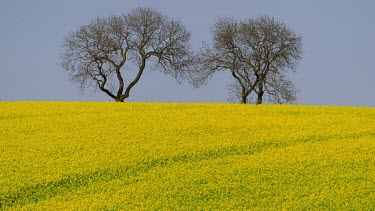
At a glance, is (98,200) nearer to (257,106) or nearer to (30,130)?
(30,130)

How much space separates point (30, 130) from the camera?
78.3 ft

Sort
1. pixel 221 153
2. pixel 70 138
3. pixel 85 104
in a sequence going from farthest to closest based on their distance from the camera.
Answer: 1. pixel 85 104
2. pixel 70 138
3. pixel 221 153

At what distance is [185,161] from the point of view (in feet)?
61.3

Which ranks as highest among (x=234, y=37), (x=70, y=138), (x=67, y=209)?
(x=234, y=37)

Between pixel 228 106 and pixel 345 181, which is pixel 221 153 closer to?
pixel 345 181

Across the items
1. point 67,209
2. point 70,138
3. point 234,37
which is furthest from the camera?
point 234,37

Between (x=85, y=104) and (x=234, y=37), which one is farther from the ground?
(x=234, y=37)

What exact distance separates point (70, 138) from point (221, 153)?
19.0 ft

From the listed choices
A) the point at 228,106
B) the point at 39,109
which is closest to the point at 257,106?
the point at 228,106

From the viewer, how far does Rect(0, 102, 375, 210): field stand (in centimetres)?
1585

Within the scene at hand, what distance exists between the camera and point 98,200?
15.7m

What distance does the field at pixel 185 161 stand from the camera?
1585cm

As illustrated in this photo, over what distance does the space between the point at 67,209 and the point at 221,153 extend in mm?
6098

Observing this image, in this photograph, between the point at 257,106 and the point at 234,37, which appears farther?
the point at 234,37
